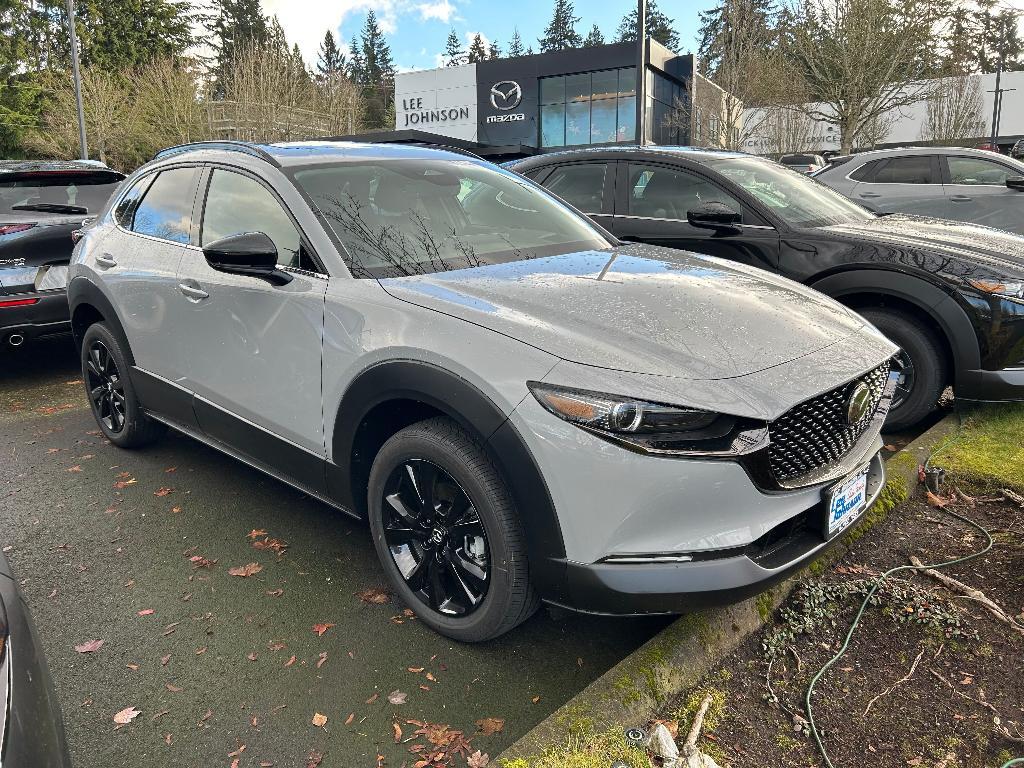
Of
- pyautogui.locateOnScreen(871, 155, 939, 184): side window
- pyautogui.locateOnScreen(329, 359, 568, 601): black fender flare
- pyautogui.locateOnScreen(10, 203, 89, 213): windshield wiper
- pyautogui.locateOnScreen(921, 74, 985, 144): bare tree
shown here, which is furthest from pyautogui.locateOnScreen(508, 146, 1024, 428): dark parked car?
pyautogui.locateOnScreen(921, 74, 985, 144): bare tree

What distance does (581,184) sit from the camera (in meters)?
6.00

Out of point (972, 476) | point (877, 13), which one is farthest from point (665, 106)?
point (972, 476)

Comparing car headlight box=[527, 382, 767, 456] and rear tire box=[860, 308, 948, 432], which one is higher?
car headlight box=[527, 382, 767, 456]

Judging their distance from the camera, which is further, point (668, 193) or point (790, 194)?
point (668, 193)

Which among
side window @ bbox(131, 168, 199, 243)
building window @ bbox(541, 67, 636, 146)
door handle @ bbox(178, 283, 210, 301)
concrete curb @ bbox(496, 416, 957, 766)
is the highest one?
building window @ bbox(541, 67, 636, 146)

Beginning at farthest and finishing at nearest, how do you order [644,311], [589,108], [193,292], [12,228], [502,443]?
[589,108]
[12,228]
[193,292]
[644,311]
[502,443]

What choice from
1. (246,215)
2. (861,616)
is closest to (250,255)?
(246,215)

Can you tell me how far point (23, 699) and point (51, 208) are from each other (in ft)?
19.9

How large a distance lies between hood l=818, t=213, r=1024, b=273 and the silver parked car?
5.21 metres

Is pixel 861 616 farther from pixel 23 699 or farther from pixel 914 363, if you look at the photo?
pixel 23 699

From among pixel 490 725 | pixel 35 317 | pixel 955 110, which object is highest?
pixel 955 110

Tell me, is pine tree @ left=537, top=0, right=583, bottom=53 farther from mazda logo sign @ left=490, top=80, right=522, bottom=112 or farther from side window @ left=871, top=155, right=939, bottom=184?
side window @ left=871, top=155, right=939, bottom=184

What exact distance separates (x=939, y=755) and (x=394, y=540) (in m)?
1.85

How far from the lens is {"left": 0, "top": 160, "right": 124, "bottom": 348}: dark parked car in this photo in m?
5.81
